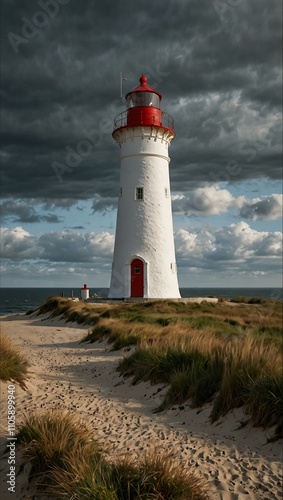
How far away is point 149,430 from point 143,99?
2493 centimetres

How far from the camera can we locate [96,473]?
14.6 ft

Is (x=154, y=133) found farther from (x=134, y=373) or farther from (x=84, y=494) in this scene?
(x=84, y=494)

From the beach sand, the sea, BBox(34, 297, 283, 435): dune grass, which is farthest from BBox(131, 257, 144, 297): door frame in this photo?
the beach sand

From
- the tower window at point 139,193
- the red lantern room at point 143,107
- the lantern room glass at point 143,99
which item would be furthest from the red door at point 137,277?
the lantern room glass at point 143,99

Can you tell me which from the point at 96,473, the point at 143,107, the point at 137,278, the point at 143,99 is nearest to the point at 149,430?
the point at 96,473

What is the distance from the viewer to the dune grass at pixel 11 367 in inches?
356

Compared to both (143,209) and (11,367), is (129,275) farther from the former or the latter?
(11,367)

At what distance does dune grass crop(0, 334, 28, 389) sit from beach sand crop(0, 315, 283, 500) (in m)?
0.24

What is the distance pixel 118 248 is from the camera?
2831 centimetres

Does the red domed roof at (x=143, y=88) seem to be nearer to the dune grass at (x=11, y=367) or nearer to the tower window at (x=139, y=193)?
the tower window at (x=139, y=193)

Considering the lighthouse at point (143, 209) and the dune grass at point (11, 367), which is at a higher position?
the lighthouse at point (143, 209)

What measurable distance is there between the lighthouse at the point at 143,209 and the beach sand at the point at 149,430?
48.4ft

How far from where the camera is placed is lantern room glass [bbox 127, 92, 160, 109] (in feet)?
90.7

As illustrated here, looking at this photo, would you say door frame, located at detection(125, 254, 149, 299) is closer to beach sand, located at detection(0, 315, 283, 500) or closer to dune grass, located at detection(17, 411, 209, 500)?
beach sand, located at detection(0, 315, 283, 500)
